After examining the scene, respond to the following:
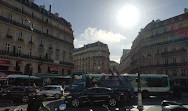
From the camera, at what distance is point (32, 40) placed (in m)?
35.3

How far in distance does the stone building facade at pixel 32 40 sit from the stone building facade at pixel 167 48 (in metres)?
22.2

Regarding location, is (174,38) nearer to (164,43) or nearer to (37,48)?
(164,43)

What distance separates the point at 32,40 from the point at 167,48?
3693 cm

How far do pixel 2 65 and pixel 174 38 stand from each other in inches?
1682

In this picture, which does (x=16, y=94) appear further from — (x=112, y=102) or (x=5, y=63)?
(x=5, y=63)

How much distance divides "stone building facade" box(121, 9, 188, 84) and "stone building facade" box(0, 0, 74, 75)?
22166mm

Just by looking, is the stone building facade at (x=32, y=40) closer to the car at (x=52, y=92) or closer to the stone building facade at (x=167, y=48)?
the car at (x=52, y=92)

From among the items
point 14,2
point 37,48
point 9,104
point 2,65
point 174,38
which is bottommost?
point 9,104

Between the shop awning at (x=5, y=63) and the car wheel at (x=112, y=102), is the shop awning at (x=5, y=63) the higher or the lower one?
the higher one

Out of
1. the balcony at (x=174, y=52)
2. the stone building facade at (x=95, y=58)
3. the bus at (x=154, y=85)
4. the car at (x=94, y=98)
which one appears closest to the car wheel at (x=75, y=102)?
the car at (x=94, y=98)

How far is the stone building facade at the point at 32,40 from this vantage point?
29.5 metres

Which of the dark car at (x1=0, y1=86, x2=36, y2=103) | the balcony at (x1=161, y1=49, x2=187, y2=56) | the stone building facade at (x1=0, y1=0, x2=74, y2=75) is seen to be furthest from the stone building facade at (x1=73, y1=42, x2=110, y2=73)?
the dark car at (x1=0, y1=86, x2=36, y2=103)

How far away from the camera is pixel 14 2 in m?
31.3

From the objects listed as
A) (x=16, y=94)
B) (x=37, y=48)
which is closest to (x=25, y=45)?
(x=37, y=48)
